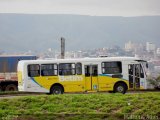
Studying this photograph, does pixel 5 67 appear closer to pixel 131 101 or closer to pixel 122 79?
pixel 122 79

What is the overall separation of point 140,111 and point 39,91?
12187 millimetres

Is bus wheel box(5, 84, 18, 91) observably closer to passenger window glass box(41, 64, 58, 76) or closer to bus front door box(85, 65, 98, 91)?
passenger window glass box(41, 64, 58, 76)

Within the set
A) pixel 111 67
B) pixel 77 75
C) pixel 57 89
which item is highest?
pixel 111 67

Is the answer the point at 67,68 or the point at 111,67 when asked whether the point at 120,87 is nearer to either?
the point at 111,67

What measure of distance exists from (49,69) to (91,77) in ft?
7.89

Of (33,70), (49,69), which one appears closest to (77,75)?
(49,69)

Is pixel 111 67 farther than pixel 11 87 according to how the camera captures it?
No

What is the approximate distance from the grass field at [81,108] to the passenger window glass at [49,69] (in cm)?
898

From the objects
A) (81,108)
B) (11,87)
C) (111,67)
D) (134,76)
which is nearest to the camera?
(81,108)

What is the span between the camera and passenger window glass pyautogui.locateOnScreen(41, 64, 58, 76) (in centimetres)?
2752

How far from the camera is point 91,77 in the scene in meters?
27.7

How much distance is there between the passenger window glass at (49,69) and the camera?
27517 millimetres

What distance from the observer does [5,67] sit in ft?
125

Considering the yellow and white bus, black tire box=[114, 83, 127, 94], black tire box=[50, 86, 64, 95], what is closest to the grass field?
black tire box=[50, 86, 64, 95]
